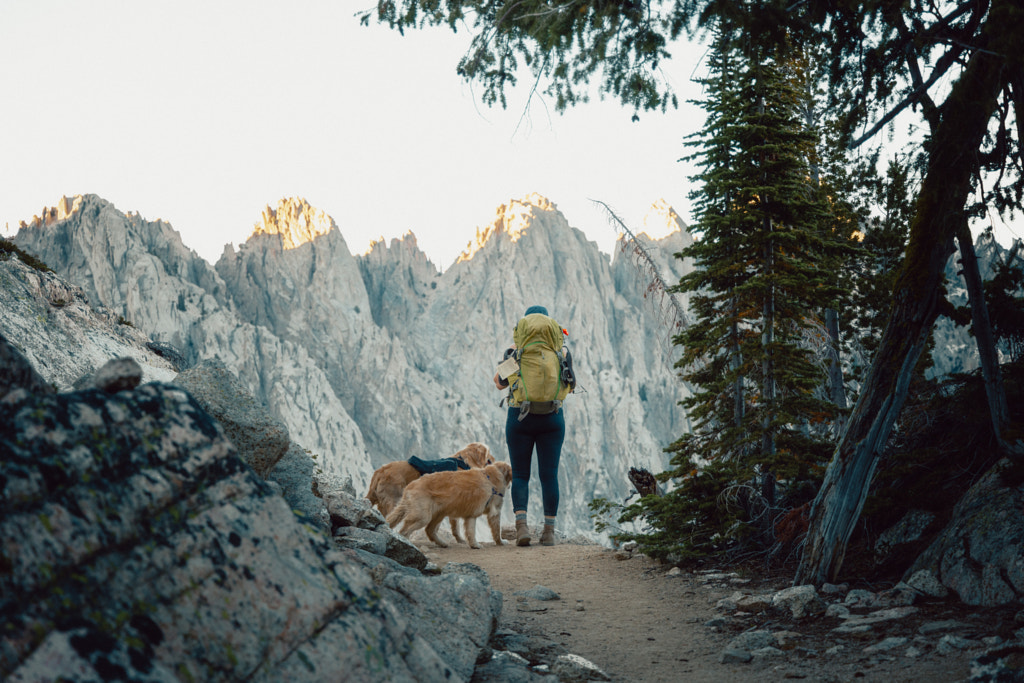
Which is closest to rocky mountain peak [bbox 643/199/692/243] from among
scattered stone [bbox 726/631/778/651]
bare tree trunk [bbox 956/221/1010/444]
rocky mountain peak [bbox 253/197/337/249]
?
rocky mountain peak [bbox 253/197/337/249]

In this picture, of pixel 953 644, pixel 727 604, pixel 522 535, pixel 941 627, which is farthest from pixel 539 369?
pixel 953 644

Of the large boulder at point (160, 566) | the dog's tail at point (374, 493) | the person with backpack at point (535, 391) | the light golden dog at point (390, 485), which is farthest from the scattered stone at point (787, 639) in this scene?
the dog's tail at point (374, 493)

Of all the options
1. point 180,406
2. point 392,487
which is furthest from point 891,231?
point 392,487

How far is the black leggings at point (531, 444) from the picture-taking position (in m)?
8.70

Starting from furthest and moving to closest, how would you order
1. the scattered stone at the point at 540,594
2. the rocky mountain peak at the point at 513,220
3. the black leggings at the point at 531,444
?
1. the rocky mountain peak at the point at 513,220
2. the black leggings at the point at 531,444
3. the scattered stone at the point at 540,594

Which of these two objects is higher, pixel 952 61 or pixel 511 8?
pixel 511 8

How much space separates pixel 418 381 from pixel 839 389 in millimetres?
76254

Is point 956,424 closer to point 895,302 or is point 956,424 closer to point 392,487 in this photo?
point 895,302

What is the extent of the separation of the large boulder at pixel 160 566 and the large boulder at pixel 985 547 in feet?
13.1

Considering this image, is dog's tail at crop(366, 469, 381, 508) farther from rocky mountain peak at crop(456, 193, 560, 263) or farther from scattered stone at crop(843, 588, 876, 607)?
rocky mountain peak at crop(456, 193, 560, 263)

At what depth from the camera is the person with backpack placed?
8398mm

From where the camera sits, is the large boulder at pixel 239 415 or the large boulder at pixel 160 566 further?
the large boulder at pixel 239 415

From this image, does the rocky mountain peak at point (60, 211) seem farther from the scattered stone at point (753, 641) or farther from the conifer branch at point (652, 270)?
the scattered stone at point (753, 641)

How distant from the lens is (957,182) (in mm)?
4699
